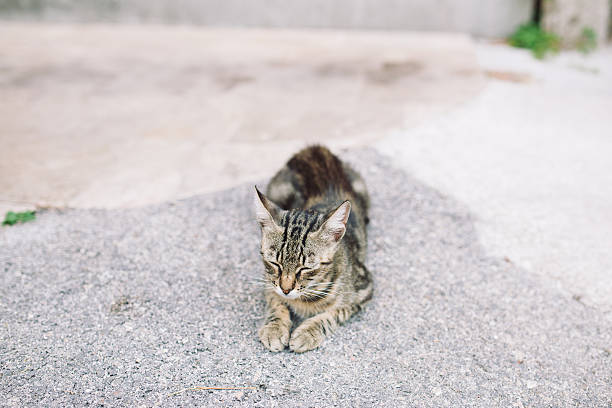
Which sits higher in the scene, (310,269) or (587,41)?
(587,41)

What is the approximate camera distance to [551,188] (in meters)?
4.68

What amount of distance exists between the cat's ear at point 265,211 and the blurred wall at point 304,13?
6.44 meters

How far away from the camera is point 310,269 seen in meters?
2.94

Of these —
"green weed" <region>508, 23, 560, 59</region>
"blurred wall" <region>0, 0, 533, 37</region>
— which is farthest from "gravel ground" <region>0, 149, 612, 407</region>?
"blurred wall" <region>0, 0, 533, 37</region>

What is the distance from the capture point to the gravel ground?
2840 millimetres

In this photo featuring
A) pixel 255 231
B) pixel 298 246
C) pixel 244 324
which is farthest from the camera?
pixel 255 231

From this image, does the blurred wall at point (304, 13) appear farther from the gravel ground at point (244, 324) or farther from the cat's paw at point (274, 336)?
the cat's paw at point (274, 336)

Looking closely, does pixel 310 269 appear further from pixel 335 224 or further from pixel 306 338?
pixel 306 338

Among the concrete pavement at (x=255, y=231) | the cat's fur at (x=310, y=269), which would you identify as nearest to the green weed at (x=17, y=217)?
the concrete pavement at (x=255, y=231)

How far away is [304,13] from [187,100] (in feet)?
10.7

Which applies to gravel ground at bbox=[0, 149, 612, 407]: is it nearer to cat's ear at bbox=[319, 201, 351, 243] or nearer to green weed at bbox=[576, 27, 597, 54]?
cat's ear at bbox=[319, 201, 351, 243]

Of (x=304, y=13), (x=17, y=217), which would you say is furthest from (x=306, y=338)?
(x=304, y=13)

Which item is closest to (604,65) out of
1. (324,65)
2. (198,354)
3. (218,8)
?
(324,65)

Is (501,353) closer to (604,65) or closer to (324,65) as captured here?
(324,65)
